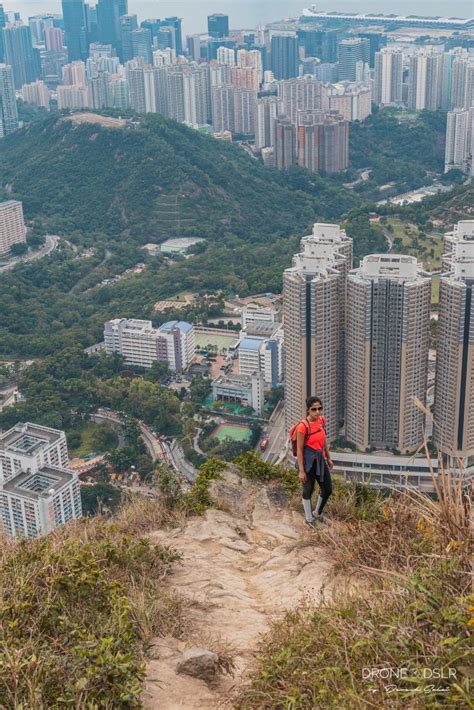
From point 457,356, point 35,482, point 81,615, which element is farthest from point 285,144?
point 81,615

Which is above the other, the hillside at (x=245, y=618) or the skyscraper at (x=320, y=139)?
the hillside at (x=245, y=618)

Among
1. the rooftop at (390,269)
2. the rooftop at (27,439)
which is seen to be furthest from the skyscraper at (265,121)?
the rooftop at (27,439)

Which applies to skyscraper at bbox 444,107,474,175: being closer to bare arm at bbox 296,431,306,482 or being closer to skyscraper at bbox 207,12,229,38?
skyscraper at bbox 207,12,229,38

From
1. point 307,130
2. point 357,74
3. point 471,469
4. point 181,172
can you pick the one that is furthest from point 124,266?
point 357,74

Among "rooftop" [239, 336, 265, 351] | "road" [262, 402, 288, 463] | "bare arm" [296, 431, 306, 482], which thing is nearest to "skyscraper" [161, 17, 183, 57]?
"rooftop" [239, 336, 265, 351]

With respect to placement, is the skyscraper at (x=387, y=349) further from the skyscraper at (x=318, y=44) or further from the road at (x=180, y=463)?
the skyscraper at (x=318, y=44)
